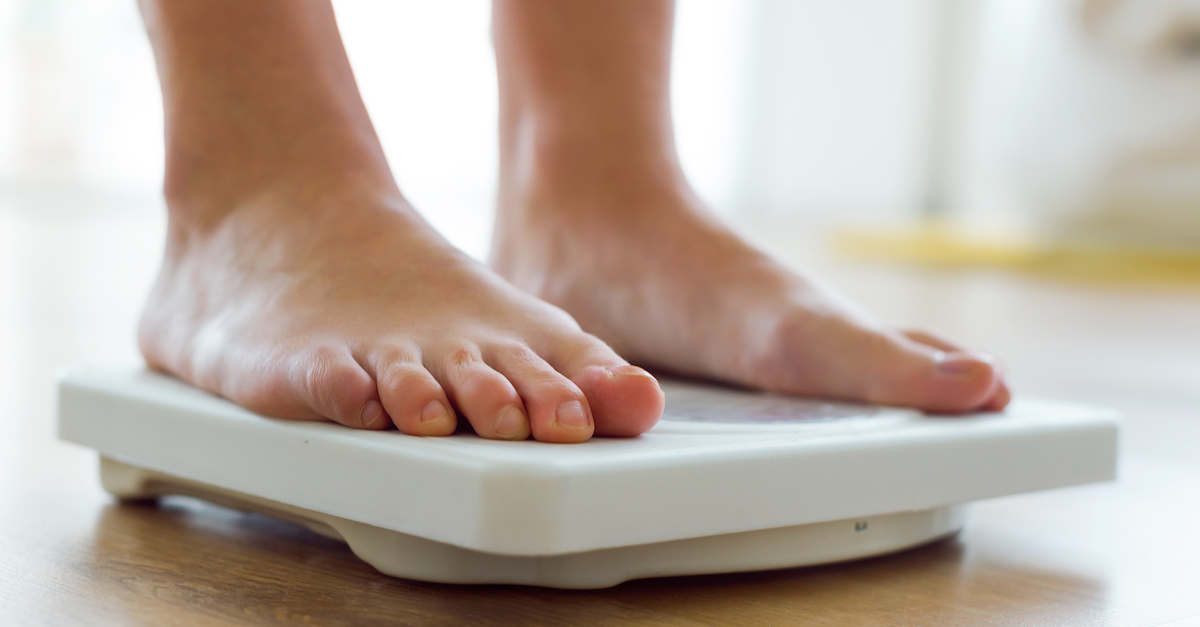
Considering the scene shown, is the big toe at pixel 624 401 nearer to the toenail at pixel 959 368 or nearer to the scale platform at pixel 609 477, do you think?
the scale platform at pixel 609 477

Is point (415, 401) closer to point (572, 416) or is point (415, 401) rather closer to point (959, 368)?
point (572, 416)

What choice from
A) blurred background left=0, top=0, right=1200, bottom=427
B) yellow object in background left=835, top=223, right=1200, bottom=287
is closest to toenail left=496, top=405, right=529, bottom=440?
blurred background left=0, top=0, right=1200, bottom=427

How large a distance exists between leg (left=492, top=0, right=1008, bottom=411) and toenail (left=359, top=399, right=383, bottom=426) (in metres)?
0.29

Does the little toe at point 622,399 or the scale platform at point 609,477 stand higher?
the little toe at point 622,399

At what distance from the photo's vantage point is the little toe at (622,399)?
0.56 metres

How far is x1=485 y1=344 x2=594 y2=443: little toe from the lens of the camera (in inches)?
21.5

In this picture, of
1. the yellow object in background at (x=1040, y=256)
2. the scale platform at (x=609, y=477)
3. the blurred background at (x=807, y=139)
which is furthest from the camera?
the yellow object in background at (x=1040, y=256)

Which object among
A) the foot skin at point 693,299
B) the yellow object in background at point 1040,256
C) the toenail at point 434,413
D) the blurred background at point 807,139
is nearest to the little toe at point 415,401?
the toenail at point 434,413

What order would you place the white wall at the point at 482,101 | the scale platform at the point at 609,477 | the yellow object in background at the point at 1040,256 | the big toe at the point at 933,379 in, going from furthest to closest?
the white wall at the point at 482,101, the yellow object in background at the point at 1040,256, the big toe at the point at 933,379, the scale platform at the point at 609,477

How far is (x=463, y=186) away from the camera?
224 inches

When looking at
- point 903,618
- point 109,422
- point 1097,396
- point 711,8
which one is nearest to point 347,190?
point 109,422

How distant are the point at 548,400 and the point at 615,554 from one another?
7 cm

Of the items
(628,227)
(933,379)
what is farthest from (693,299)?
(933,379)

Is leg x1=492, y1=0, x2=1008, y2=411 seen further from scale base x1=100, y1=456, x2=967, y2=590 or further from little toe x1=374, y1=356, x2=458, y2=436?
little toe x1=374, y1=356, x2=458, y2=436
